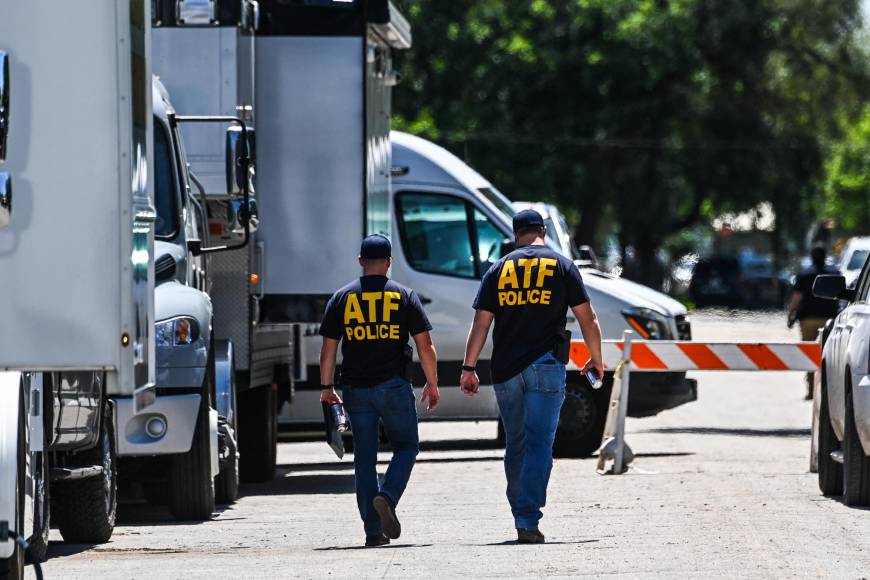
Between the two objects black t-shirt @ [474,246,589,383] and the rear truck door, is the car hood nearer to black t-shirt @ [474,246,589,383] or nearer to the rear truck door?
black t-shirt @ [474,246,589,383]

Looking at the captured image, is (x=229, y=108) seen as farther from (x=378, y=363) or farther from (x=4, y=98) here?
(x=4, y=98)

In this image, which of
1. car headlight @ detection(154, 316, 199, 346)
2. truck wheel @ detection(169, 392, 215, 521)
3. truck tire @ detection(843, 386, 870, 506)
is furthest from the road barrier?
car headlight @ detection(154, 316, 199, 346)

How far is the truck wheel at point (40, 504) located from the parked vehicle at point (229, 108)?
4.14 meters

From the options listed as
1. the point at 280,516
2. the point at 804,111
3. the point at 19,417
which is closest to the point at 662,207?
the point at 804,111

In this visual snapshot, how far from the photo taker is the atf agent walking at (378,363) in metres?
10.8

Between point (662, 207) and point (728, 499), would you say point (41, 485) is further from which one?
point (662, 207)

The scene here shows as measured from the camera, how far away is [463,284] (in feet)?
55.5

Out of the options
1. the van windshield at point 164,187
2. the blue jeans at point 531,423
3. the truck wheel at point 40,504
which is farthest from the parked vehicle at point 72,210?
the van windshield at point 164,187

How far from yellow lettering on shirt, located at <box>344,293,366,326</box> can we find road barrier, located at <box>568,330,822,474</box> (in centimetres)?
492

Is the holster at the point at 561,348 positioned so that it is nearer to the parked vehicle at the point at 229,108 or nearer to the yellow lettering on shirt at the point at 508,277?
the yellow lettering on shirt at the point at 508,277

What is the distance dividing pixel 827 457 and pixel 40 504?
18.1ft

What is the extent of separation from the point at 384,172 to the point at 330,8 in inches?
66.5

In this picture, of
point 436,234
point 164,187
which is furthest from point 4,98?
point 436,234

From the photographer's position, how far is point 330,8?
14.7 metres
